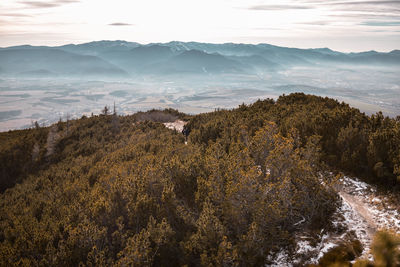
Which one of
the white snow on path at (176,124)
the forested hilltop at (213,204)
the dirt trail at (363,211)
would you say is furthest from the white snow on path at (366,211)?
the white snow on path at (176,124)

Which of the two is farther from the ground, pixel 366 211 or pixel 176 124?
pixel 176 124

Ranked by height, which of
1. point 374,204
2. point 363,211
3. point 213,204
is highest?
point 213,204

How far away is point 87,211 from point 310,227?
11019mm

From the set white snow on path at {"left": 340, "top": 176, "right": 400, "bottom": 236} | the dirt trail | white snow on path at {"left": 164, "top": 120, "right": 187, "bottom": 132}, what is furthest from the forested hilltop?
white snow on path at {"left": 164, "top": 120, "right": 187, "bottom": 132}

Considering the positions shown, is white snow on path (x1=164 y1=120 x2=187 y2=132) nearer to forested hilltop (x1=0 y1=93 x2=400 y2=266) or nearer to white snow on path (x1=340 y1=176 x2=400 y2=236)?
forested hilltop (x1=0 y1=93 x2=400 y2=266)

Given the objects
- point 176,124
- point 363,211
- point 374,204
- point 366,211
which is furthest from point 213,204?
point 176,124

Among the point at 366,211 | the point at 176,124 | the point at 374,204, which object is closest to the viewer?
the point at 366,211

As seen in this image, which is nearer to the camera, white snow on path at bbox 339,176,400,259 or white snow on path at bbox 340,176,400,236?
white snow on path at bbox 339,176,400,259

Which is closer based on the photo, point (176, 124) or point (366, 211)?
point (366, 211)

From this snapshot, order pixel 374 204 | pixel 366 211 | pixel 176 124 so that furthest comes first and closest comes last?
1. pixel 176 124
2. pixel 374 204
3. pixel 366 211

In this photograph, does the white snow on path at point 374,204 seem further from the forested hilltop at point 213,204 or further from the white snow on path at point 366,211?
the forested hilltop at point 213,204

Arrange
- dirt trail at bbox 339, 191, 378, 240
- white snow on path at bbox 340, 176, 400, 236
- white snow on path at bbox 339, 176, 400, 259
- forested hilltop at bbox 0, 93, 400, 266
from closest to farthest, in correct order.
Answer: forested hilltop at bbox 0, 93, 400, 266, white snow on path at bbox 339, 176, 400, 259, dirt trail at bbox 339, 191, 378, 240, white snow on path at bbox 340, 176, 400, 236

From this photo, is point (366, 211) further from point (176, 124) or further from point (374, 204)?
point (176, 124)

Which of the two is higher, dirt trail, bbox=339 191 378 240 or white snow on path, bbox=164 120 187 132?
white snow on path, bbox=164 120 187 132
